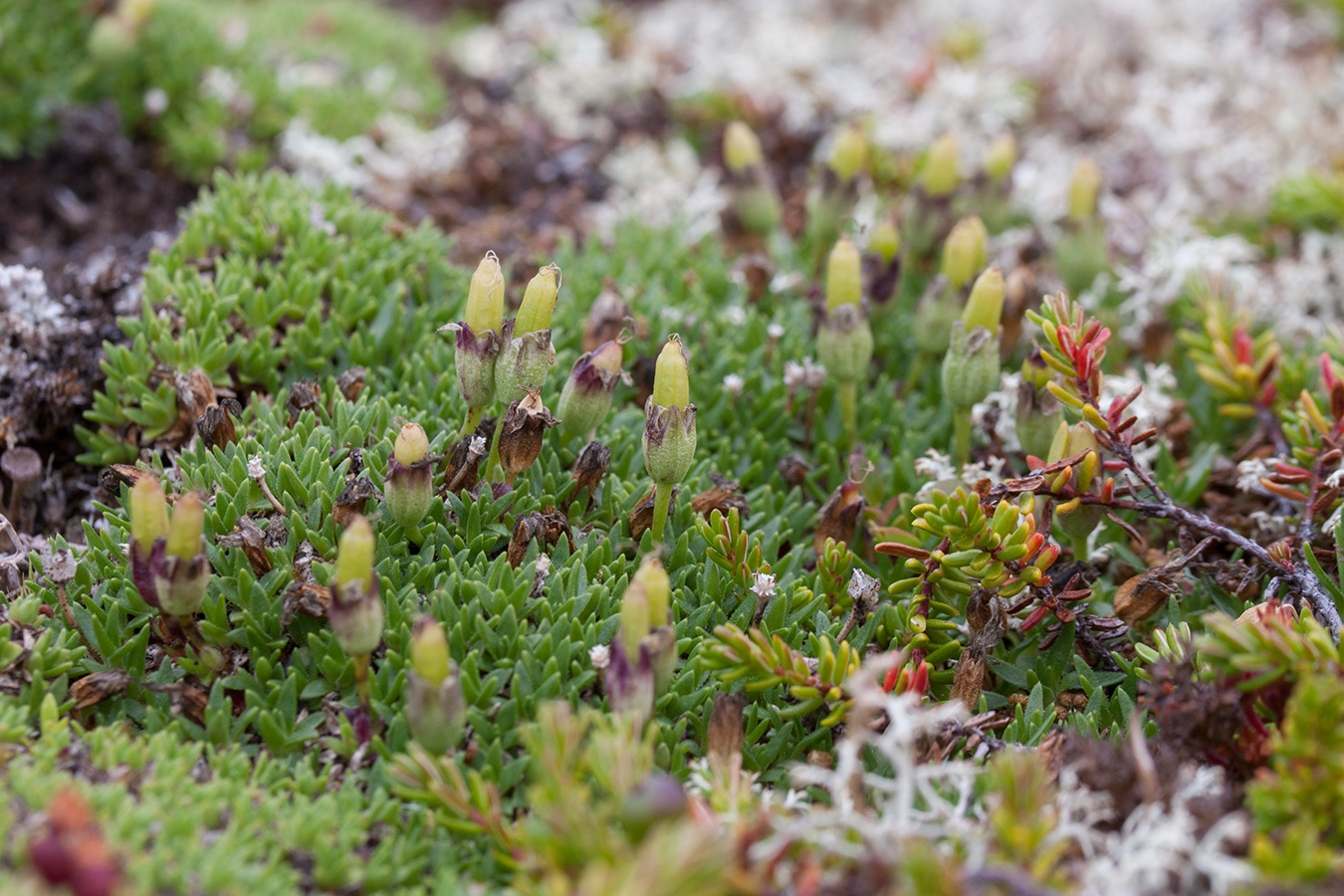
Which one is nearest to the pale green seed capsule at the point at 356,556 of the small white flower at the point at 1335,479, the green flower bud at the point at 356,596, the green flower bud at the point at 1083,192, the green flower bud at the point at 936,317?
the green flower bud at the point at 356,596

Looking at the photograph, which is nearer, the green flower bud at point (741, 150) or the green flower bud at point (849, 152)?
the green flower bud at point (849, 152)

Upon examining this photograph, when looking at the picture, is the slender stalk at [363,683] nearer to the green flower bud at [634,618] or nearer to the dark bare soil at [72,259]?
the green flower bud at [634,618]

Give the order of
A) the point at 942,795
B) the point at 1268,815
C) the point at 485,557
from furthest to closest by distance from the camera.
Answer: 1. the point at 485,557
2. the point at 942,795
3. the point at 1268,815

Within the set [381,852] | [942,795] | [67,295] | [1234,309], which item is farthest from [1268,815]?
[67,295]

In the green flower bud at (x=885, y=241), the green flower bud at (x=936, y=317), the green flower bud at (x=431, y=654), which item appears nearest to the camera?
the green flower bud at (x=431, y=654)

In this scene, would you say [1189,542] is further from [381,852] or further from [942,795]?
[381,852]

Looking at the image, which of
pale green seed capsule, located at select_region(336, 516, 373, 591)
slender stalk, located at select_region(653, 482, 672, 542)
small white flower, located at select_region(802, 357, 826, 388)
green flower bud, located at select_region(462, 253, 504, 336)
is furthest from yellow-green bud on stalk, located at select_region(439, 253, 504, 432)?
small white flower, located at select_region(802, 357, 826, 388)

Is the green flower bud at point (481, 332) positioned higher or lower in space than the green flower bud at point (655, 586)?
higher
